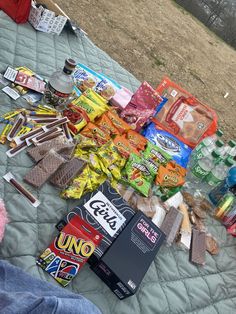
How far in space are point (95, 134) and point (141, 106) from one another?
0.41 m

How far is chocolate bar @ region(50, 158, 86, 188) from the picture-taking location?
5.07 ft

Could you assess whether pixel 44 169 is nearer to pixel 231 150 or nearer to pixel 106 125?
pixel 106 125

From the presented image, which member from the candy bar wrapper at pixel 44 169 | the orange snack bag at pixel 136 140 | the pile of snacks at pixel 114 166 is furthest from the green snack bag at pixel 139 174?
the candy bar wrapper at pixel 44 169

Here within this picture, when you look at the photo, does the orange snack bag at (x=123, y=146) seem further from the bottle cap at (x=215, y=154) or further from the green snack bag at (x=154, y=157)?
the bottle cap at (x=215, y=154)

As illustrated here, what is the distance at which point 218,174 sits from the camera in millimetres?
2090

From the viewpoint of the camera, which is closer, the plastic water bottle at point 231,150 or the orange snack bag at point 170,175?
the orange snack bag at point 170,175

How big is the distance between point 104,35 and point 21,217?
385cm

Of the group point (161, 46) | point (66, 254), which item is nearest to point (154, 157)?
point (66, 254)

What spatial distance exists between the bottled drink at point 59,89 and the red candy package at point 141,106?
1.23ft

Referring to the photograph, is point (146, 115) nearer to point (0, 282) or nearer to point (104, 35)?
point (0, 282)

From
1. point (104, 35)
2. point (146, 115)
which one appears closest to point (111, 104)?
point (146, 115)

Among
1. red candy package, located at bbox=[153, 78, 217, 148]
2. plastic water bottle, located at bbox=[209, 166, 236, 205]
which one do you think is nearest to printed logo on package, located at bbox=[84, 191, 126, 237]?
plastic water bottle, located at bbox=[209, 166, 236, 205]

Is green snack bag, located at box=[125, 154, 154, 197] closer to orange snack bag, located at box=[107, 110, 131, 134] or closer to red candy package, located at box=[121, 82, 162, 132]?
orange snack bag, located at box=[107, 110, 131, 134]

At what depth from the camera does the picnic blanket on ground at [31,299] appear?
77 cm
